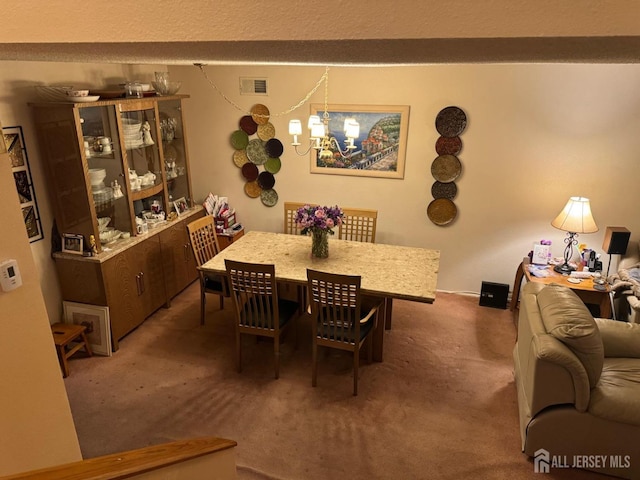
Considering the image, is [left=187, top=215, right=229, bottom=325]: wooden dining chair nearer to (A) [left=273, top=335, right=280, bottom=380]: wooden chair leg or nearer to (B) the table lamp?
(A) [left=273, top=335, right=280, bottom=380]: wooden chair leg

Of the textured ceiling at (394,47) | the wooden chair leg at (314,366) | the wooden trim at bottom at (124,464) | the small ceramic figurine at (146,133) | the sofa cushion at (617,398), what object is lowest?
the wooden chair leg at (314,366)

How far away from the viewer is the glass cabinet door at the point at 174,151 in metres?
4.32

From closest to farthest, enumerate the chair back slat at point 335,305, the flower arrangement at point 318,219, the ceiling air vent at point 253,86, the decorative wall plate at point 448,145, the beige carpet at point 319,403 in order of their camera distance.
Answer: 1. the beige carpet at point 319,403
2. the chair back slat at point 335,305
3. the flower arrangement at point 318,219
4. the decorative wall plate at point 448,145
5. the ceiling air vent at point 253,86

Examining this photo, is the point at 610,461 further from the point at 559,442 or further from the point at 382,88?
the point at 382,88

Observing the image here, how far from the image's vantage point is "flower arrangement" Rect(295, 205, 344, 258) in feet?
11.2

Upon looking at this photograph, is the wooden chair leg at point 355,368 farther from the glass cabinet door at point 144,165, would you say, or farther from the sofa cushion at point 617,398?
the glass cabinet door at point 144,165

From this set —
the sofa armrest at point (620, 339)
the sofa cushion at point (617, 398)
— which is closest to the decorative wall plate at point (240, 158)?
the sofa armrest at point (620, 339)

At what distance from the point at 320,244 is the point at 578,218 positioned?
2173mm

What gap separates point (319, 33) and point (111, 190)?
3.60 m

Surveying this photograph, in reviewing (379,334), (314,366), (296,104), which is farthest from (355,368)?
(296,104)

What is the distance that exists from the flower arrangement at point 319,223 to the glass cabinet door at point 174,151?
176cm

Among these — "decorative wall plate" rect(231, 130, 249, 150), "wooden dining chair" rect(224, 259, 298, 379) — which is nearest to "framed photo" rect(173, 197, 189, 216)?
"decorative wall plate" rect(231, 130, 249, 150)

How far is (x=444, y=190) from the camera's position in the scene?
4.32 m

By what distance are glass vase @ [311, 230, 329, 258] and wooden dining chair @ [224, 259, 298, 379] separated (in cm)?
51
